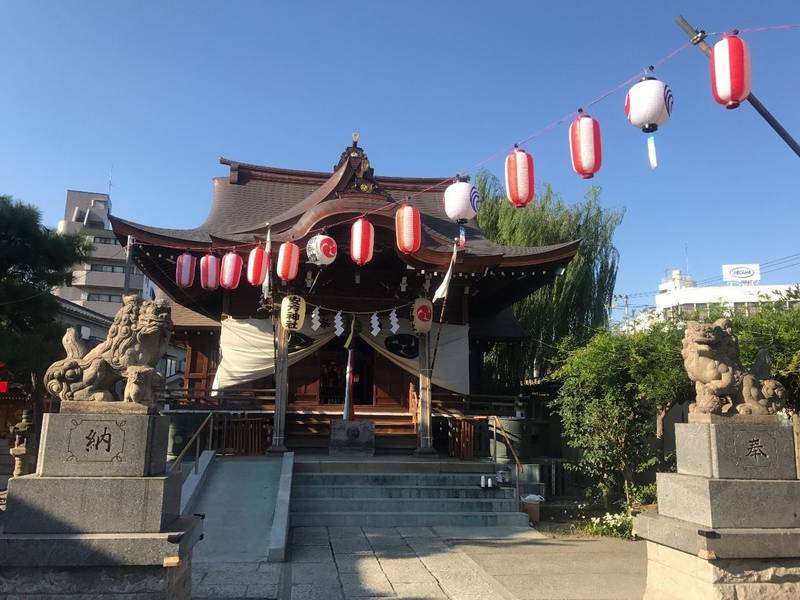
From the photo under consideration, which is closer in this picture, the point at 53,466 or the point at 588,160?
the point at 53,466

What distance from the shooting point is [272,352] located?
1223cm

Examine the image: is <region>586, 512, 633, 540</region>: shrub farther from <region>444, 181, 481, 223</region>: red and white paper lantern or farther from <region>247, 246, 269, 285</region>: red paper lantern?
<region>247, 246, 269, 285</region>: red paper lantern

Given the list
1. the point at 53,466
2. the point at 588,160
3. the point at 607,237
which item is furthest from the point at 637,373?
the point at 607,237

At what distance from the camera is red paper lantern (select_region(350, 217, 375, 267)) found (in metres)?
10.7

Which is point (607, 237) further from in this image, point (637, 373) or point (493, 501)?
point (493, 501)

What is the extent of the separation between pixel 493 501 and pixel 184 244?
8.09 m

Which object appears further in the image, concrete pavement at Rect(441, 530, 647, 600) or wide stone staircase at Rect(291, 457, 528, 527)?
wide stone staircase at Rect(291, 457, 528, 527)

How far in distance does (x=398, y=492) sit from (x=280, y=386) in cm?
352

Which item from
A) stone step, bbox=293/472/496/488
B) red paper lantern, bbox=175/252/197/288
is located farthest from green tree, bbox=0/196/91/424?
stone step, bbox=293/472/496/488

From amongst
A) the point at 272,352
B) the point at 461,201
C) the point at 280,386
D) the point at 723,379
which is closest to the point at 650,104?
the point at 723,379

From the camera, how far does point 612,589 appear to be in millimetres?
5891

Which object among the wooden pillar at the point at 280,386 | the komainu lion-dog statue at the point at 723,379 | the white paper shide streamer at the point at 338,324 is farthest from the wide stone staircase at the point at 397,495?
the komainu lion-dog statue at the point at 723,379

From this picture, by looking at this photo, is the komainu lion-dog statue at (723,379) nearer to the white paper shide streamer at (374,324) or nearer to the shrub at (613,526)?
the shrub at (613,526)

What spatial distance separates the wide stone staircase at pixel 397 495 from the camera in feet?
28.6
